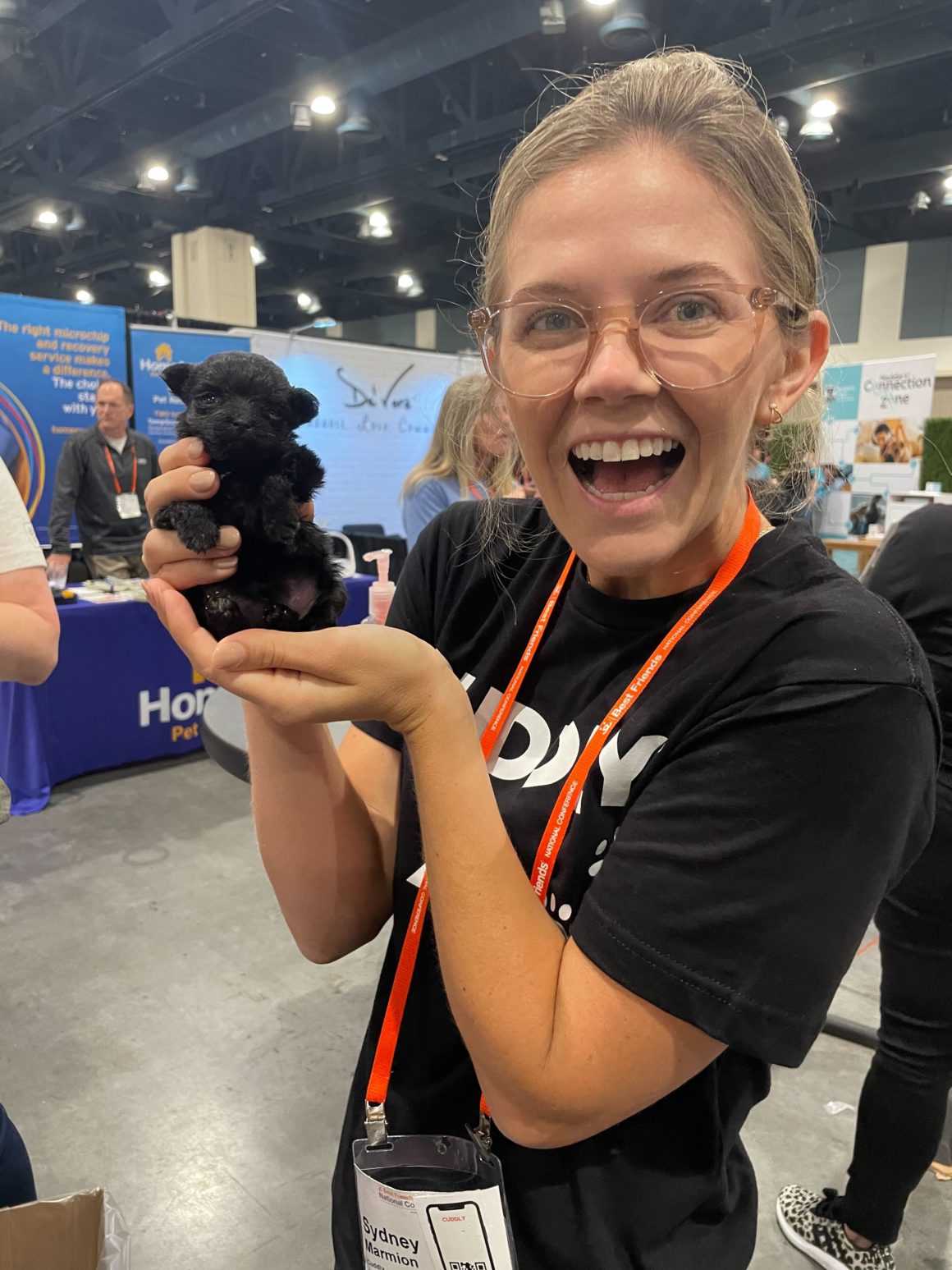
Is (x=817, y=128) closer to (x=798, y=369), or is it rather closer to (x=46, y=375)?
(x=46, y=375)

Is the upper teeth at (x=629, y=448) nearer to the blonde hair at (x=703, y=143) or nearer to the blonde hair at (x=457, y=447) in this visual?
the blonde hair at (x=703, y=143)

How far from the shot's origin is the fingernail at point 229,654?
1.95ft

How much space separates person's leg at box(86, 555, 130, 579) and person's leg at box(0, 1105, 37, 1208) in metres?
3.66

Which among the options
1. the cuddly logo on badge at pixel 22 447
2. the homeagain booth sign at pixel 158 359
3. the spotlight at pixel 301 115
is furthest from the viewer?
the spotlight at pixel 301 115

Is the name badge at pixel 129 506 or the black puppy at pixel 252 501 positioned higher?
the black puppy at pixel 252 501

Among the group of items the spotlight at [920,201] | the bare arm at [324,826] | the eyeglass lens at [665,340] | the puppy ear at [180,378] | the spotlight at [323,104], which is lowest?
the bare arm at [324,826]

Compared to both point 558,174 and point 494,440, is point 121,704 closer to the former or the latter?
point 494,440

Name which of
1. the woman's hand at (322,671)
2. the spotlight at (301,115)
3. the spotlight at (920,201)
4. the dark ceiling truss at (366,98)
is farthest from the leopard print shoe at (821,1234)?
the spotlight at (920,201)

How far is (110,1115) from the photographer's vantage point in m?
1.88

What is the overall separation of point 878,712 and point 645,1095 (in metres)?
0.31

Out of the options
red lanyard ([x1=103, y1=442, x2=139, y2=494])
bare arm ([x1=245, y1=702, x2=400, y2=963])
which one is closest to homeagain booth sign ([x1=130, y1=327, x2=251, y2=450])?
red lanyard ([x1=103, y1=442, x2=139, y2=494])

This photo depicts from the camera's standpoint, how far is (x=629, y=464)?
69cm

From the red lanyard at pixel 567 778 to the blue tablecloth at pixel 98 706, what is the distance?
110 inches

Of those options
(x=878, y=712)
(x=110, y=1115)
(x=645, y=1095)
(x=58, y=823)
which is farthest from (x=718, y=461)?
(x=58, y=823)
